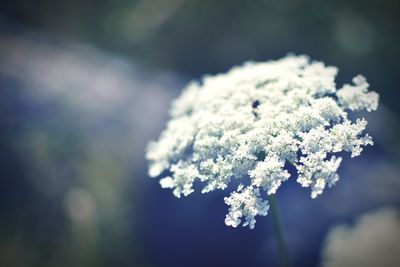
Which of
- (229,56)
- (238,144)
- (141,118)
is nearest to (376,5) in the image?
(229,56)

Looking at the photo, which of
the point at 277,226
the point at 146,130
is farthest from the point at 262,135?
the point at 146,130

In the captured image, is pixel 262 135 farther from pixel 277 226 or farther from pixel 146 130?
pixel 146 130

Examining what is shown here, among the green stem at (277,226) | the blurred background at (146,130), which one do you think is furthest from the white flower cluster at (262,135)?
the blurred background at (146,130)

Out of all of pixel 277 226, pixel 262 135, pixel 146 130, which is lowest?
pixel 277 226

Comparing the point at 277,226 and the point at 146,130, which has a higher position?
the point at 146,130

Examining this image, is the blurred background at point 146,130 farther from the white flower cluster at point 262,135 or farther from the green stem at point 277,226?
the white flower cluster at point 262,135

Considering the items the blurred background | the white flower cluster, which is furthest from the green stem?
the blurred background

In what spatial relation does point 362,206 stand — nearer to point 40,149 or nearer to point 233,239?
point 233,239
